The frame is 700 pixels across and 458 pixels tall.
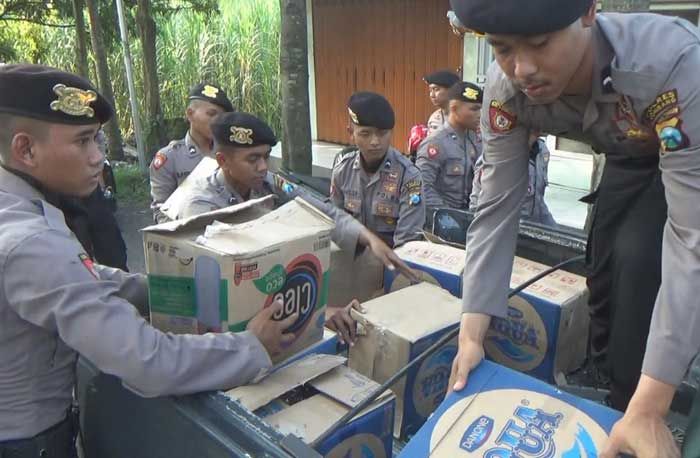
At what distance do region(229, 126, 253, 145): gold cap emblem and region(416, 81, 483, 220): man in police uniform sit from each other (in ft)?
4.88

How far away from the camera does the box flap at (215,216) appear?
4.74 feet

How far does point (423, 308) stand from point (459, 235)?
692 mm

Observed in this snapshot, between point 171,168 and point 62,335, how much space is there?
261 centimetres

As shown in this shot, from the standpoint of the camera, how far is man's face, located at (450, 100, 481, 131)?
3.93 m

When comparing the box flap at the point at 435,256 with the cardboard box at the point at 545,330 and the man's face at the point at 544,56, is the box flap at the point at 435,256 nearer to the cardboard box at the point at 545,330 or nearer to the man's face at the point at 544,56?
the cardboard box at the point at 545,330

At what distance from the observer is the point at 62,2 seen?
859 centimetres

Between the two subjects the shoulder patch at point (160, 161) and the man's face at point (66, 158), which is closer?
the man's face at point (66, 158)

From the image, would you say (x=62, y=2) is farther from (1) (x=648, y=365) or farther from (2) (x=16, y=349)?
(1) (x=648, y=365)

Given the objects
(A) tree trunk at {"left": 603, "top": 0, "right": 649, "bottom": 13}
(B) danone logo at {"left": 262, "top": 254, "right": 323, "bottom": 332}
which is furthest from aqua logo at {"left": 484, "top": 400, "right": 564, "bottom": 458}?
(A) tree trunk at {"left": 603, "top": 0, "right": 649, "bottom": 13}

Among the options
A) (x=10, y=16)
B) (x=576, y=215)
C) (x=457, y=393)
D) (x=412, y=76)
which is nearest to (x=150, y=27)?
(x=10, y=16)

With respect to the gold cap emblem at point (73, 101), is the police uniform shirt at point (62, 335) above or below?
below

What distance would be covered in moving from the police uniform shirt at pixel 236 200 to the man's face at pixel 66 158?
2.51 feet

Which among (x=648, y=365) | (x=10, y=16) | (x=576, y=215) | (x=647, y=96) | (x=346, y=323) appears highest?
(x=10, y=16)

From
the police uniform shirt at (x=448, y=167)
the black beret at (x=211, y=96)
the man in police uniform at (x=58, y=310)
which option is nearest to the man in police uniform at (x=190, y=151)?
the black beret at (x=211, y=96)
